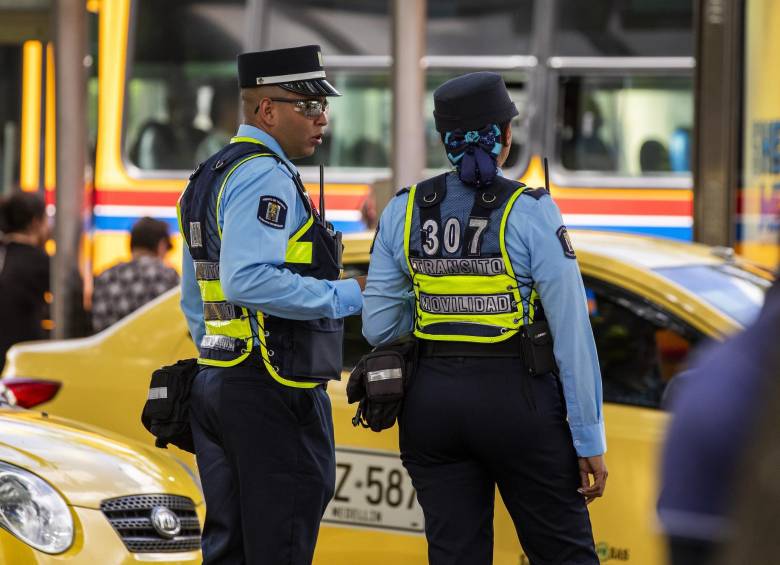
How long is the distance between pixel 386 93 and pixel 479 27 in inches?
31.8

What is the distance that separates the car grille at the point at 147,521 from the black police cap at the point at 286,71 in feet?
4.36

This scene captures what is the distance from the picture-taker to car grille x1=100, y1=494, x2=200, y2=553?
4.25 metres

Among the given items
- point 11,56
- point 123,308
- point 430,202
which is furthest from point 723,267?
point 11,56

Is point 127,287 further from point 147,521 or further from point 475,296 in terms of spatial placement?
point 475,296

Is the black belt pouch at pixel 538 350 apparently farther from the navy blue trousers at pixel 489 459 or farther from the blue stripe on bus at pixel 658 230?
the blue stripe on bus at pixel 658 230

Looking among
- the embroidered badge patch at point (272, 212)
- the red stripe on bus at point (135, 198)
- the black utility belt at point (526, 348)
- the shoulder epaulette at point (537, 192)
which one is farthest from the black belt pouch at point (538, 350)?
the red stripe on bus at point (135, 198)

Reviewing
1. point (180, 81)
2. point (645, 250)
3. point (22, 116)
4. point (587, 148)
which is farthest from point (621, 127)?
point (645, 250)

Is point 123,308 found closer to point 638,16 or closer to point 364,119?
point 364,119

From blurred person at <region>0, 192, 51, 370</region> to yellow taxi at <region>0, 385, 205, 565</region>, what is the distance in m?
3.59

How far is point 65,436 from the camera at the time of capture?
4539 mm

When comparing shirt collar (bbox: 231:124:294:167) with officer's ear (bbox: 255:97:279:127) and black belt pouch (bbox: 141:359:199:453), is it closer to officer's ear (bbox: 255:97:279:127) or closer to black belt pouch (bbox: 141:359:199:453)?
officer's ear (bbox: 255:97:279:127)

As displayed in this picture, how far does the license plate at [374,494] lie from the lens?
474 cm

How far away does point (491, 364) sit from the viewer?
350cm

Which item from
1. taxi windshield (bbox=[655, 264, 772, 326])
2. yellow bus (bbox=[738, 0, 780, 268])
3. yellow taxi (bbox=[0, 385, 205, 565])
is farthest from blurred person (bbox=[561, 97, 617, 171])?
yellow taxi (bbox=[0, 385, 205, 565])
